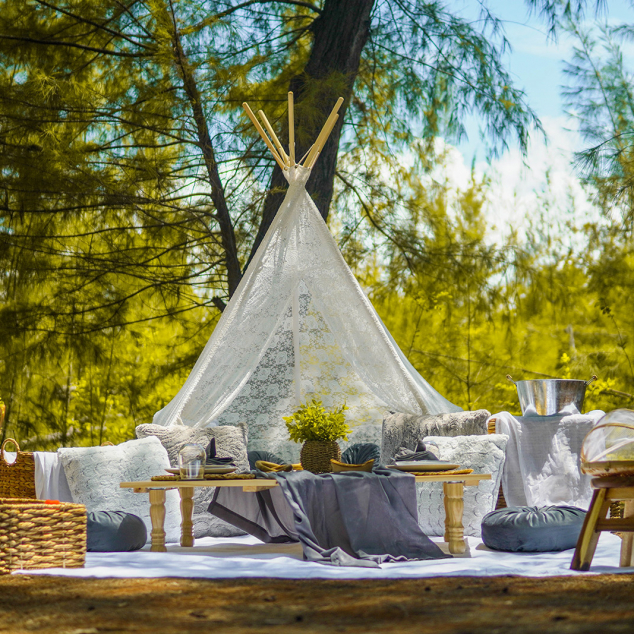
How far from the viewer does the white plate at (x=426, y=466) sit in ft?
11.1

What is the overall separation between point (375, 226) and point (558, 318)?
7.13 feet

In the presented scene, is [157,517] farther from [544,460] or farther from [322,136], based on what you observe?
Result: [322,136]

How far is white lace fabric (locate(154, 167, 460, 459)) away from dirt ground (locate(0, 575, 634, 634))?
1.85 m

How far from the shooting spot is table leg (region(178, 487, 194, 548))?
Result: 3.66 metres

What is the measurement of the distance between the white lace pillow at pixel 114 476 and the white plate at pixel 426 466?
1149 mm

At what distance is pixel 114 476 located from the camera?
3865 millimetres

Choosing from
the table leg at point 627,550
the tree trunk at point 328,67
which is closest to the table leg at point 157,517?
the table leg at point 627,550

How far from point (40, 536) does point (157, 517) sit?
0.58m

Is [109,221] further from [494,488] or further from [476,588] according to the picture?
[476,588]

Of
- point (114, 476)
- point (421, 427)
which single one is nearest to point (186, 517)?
point (114, 476)

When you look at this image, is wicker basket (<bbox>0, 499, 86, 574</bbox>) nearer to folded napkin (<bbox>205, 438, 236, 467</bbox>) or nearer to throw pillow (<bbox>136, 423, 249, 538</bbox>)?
folded napkin (<bbox>205, 438, 236, 467</bbox>)

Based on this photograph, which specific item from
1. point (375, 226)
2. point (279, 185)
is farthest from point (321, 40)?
point (375, 226)

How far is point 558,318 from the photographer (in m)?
7.47

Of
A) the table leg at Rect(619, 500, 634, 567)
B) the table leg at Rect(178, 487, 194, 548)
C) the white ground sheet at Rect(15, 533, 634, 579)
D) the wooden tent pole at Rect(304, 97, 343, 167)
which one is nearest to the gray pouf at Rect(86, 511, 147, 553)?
the white ground sheet at Rect(15, 533, 634, 579)
